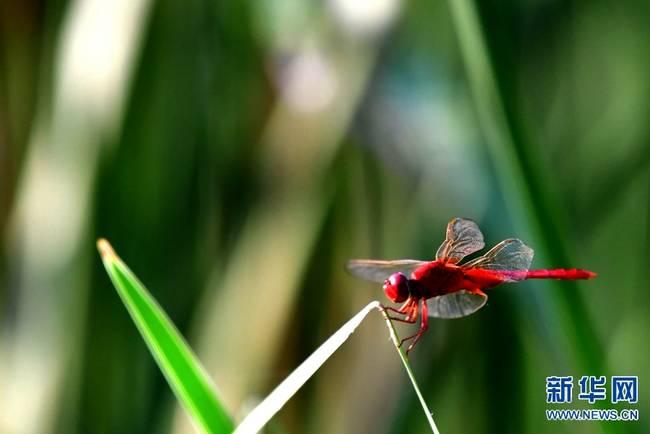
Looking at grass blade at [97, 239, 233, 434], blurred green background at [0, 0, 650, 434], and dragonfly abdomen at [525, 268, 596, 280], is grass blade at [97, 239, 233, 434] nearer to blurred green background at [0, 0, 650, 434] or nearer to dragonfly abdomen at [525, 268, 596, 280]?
dragonfly abdomen at [525, 268, 596, 280]

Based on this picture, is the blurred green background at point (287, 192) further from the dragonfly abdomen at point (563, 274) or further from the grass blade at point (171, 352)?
the grass blade at point (171, 352)

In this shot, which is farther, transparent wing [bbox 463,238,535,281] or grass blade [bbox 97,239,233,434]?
transparent wing [bbox 463,238,535,281]

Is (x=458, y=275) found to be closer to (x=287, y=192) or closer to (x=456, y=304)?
(x=456, y=304)

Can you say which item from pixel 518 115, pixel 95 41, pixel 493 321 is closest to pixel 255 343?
pixel 493 321

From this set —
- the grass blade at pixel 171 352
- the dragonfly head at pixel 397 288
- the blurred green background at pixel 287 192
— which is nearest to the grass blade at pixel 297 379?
the grass blade at pixel 171 352

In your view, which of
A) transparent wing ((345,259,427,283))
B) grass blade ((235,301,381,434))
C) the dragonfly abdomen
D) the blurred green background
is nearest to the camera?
grass blade ((235,301,381,434))

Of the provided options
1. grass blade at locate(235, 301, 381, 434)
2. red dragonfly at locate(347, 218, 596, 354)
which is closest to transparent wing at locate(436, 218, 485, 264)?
red dragonfly at locate(347, 218, 596, 354)

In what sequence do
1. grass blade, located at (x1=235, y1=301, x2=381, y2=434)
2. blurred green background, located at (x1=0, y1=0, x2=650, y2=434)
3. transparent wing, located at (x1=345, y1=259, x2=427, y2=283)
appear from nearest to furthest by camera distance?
grass blade, located at (x1=235, y1=301, x2=381, y2=434), transparent wing, located at (x1=345, y1=259, x2=427, y2=283), blurred green background, located at (x1=0, y1=0, x2=650, y2=434)

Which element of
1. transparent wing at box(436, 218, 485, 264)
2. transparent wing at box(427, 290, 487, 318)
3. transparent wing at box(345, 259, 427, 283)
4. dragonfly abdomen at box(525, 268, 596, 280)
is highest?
transparent wing at box(436, 218, 485, 264)
